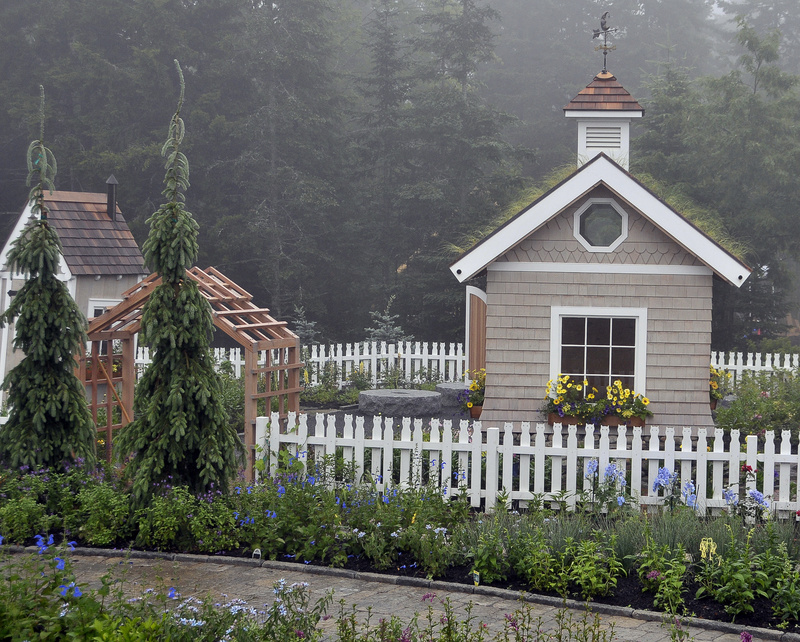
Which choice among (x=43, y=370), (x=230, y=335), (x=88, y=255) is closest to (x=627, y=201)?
(x=230, y=335)

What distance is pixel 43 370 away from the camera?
8461mm

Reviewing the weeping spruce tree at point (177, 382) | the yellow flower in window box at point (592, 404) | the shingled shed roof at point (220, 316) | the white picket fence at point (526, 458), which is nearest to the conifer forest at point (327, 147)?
the yellow flower in window box at point (592, 404)

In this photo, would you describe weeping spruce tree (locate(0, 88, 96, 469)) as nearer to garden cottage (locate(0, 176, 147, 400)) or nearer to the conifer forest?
garden cottage (locate(0, 176, 147, 400))

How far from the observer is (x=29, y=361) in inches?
332

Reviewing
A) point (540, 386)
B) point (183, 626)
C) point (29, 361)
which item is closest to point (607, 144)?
point (540, 386)

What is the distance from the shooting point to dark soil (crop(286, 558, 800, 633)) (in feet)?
18.3

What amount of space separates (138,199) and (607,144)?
73.1ft

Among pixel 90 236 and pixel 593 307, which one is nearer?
pixel 593 307

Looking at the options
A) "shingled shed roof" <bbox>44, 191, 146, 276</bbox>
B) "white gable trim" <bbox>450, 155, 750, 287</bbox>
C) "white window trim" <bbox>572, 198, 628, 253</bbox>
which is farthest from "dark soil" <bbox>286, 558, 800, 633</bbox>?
"shingled shed roof" <bbox>44, 191, 146, 276</bbox>

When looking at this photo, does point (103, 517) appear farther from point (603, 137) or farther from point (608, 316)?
point (603, 137)

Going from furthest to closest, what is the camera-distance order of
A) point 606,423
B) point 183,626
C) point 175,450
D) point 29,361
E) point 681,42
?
point 681,42 → point 606,423 → point 29,361 → point 175,450 → point 183,626

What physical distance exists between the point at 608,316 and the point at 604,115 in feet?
11.1

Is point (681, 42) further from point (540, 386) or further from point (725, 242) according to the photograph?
point (540, 386)

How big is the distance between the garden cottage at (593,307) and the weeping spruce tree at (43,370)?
16.4 ft
